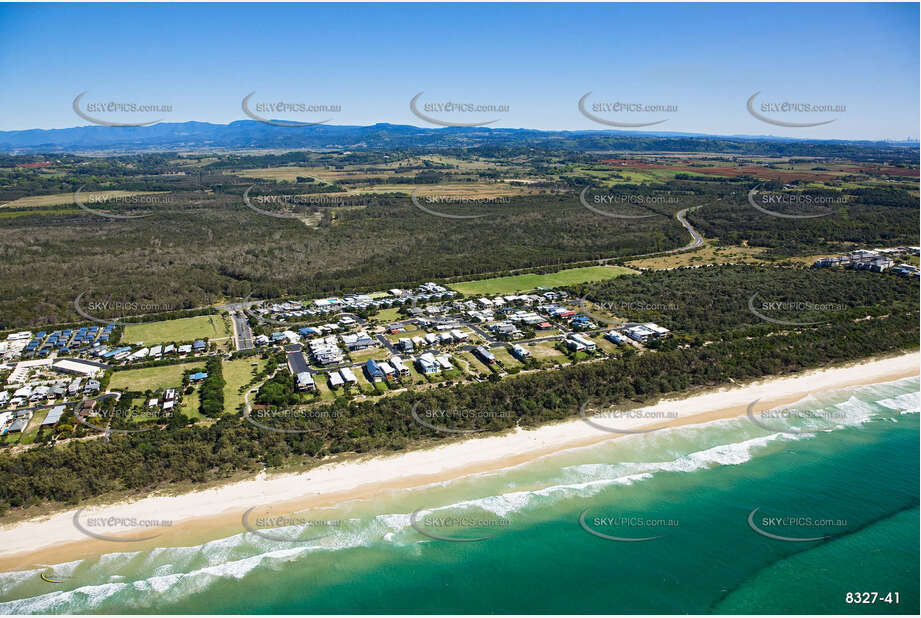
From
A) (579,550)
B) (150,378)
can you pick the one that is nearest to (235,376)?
(150,378)

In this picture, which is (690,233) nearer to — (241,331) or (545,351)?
(545,351)

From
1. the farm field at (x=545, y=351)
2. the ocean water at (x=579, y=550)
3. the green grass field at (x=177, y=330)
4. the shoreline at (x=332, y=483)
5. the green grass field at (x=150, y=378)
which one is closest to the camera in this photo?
the ocean water at (x=579, y=550)

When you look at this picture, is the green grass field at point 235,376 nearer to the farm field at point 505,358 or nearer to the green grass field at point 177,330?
the green grass field at point 177,330

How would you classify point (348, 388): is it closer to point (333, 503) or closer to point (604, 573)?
point (333, 503)

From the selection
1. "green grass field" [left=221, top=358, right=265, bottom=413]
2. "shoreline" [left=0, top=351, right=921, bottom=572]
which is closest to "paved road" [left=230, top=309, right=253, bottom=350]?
"green grass field" [left=221, top=358, right=265, bottom=413]

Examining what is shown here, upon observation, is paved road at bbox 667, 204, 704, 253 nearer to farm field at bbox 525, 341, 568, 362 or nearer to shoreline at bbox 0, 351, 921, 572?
farm field at bbox 525, 341, 568, 362

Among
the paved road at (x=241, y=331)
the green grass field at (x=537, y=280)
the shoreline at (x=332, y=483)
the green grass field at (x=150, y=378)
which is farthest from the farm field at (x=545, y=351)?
the green grass field at (x=150, y=378)

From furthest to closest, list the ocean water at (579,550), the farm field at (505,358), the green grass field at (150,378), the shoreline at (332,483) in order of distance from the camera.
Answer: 1. the farm field at (505,358)
2. the green grass field at (150,378)
3. the shoreline at (332,483)
4. the ocean water at (579,550)
